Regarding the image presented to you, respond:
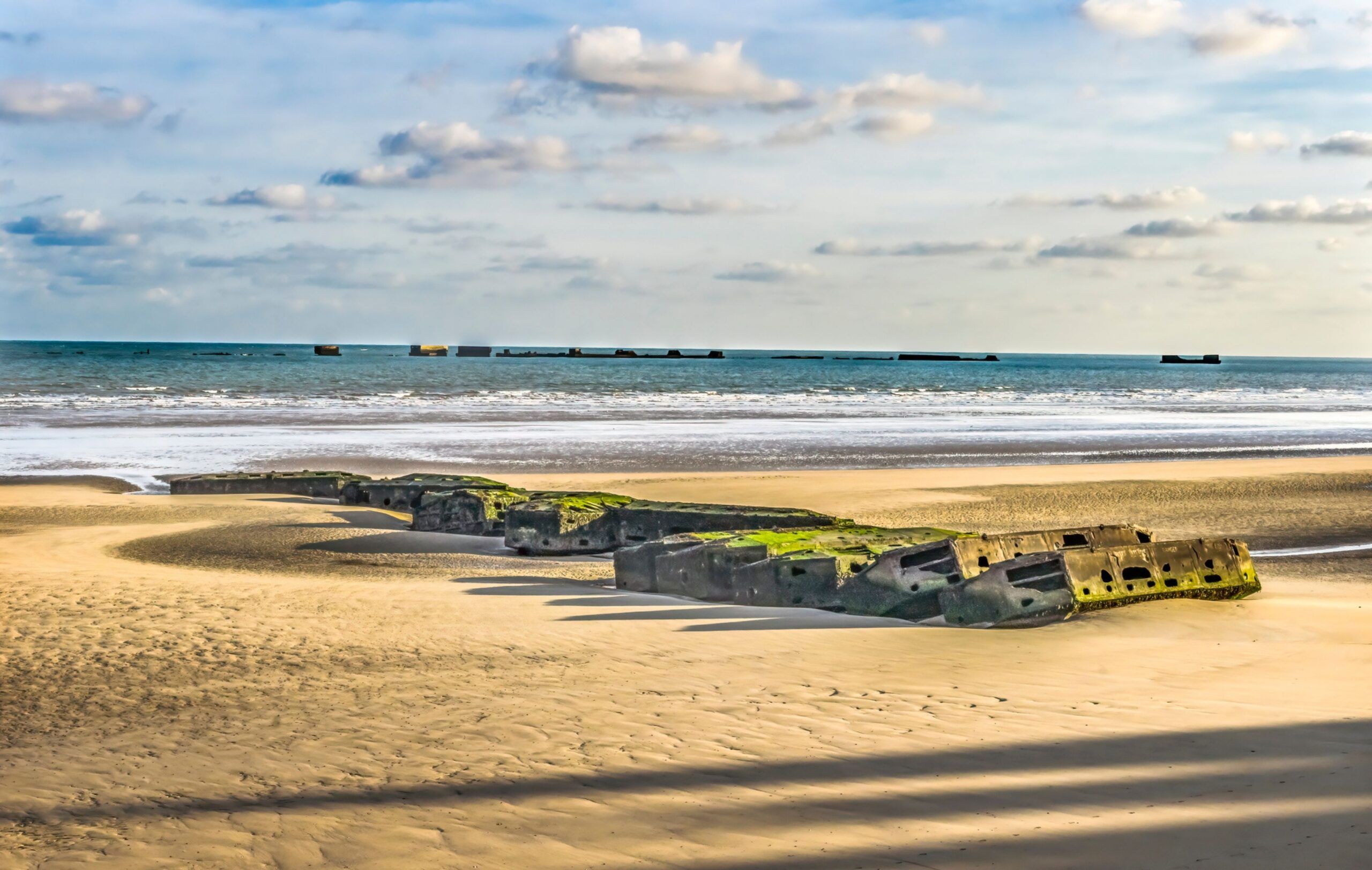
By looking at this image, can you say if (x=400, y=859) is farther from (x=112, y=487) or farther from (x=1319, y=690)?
(x=112, y=487)

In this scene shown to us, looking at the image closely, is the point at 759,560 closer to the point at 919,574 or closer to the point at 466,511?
the point at 919,574

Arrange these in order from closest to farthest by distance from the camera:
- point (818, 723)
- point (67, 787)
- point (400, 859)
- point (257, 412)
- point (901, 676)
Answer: point (400, 859) < point (67, 787) < point (818, 723) < point (901, 676) < point (257, 412)

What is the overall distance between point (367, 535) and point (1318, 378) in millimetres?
101144

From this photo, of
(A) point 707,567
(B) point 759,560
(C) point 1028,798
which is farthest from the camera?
(A) point 707,567

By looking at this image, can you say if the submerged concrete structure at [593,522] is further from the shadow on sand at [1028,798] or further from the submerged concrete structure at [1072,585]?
the shadow on sand at [1028,798]

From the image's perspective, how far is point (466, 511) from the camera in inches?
522

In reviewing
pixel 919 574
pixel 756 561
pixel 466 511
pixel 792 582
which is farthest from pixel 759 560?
pixel 466 511

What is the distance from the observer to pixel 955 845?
3961 mm

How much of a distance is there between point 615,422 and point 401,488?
1939 centimetres

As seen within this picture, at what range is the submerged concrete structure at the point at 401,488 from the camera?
1439cm

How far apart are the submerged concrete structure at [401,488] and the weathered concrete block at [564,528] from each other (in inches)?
81.3

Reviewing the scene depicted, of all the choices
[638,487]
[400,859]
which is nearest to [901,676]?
[400,859]

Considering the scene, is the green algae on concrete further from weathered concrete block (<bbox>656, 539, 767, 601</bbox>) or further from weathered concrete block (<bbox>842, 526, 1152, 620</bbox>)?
weathered concrete block (<bbox>842, 526, 1152, 620</bbox>)

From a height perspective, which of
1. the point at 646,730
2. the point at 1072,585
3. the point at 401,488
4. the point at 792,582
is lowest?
the point at 646,730
